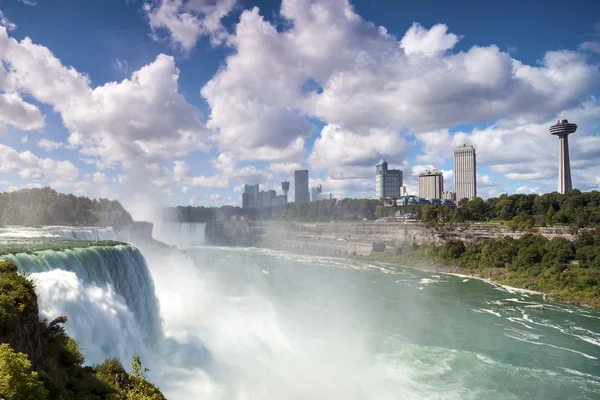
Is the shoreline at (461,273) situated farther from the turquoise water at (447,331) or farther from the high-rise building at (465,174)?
the high-rise building at (465,174)

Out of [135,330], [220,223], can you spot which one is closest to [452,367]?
[135,330]

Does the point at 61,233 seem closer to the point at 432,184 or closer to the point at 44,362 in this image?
the point at 44,362

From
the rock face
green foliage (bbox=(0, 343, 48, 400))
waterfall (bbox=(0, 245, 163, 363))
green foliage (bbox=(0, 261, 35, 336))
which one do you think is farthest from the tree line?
green foliage (bbox=(0, 261, 35, 336))

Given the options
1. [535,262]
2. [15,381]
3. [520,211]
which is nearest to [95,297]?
[15,381]

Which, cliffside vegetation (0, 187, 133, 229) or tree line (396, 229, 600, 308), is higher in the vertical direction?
cliffside vegetation (0, 187, 133, 229)

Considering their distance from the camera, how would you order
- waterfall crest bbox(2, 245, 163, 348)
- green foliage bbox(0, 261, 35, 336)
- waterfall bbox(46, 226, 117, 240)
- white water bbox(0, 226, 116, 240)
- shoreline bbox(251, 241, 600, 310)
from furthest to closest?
shoreline bbox(251, 241, 600, 310) → waterfall bbox(46, 226, 117, 240) → white water bbox(0, 226, 116, 240) → waterfall crest bbox(2, 245, 163, 348) → green foliage bbox(0, 261, 35, 336)

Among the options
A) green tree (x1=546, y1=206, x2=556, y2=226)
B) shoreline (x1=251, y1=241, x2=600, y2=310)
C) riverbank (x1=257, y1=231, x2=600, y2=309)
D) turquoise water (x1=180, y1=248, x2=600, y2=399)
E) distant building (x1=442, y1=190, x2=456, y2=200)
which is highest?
distant building (x1=442, y1=190, x2=456, y2=200)

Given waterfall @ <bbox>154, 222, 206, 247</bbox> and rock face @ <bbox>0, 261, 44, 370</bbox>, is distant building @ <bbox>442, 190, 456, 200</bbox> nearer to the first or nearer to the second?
waterfall @ <bbox>154, 222, 206, 247</bbox>
